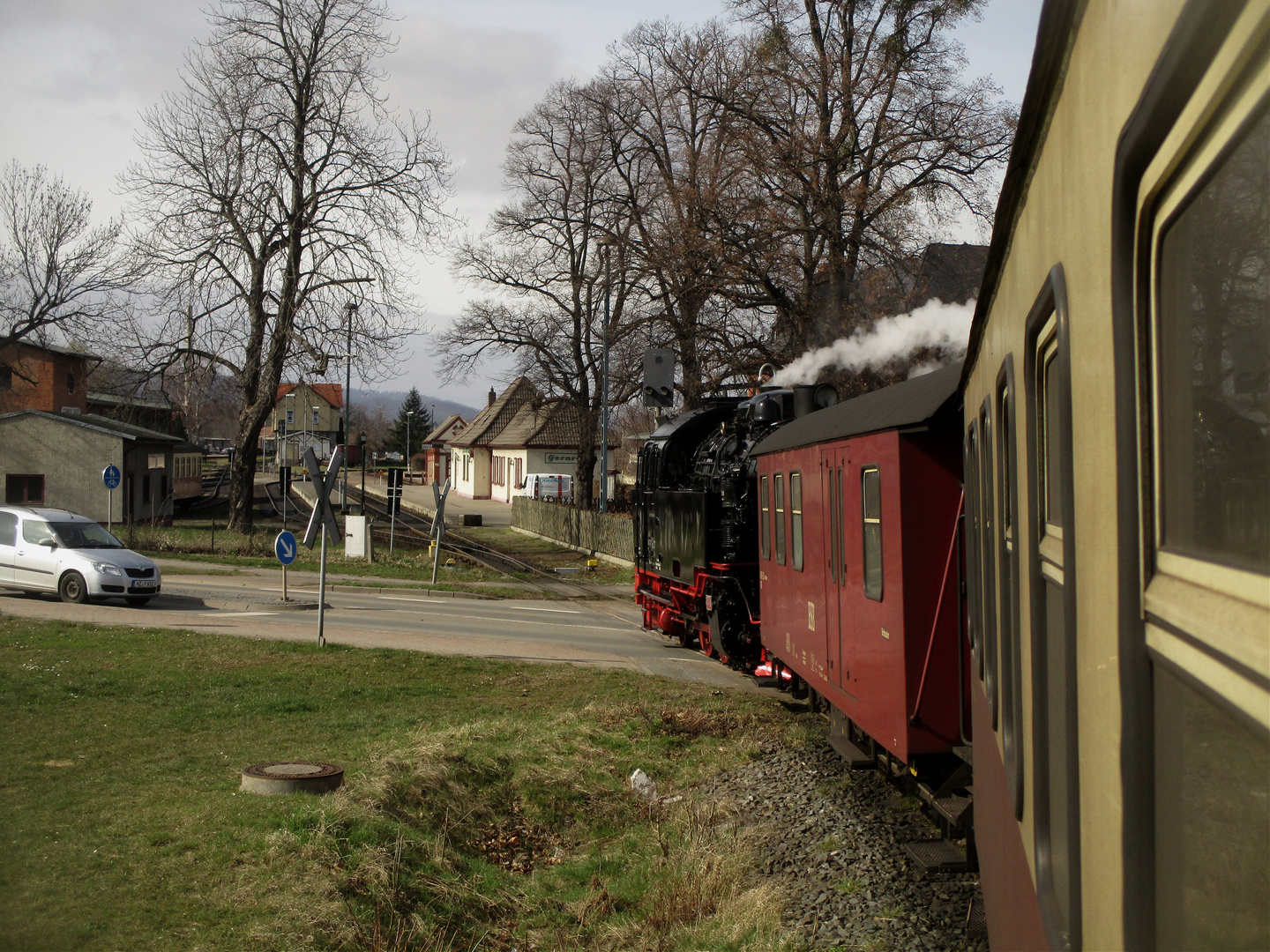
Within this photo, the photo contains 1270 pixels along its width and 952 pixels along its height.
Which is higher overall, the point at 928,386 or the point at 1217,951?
the point at 928,386

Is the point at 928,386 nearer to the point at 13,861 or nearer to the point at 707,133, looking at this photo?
the point at 13,861

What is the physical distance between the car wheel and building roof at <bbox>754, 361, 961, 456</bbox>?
1346 centimetres

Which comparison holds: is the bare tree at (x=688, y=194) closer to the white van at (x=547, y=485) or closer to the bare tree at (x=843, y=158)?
the bare tree at (x=843, y=158)

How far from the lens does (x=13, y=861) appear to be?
554 cm

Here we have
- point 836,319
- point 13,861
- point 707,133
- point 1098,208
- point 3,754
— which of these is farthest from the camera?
point 707,133

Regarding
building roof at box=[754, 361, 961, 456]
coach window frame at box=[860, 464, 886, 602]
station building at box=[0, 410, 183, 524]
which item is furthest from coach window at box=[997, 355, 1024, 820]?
station building at box=[0, 410, 183, 524]

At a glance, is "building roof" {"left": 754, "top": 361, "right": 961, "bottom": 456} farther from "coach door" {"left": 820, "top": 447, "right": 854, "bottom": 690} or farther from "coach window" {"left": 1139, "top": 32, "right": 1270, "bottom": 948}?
"coach window" {"left": 1139, "top": 32, "right": 1270, "bottom": 948}

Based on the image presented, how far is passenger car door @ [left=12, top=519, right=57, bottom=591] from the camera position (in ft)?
58.7

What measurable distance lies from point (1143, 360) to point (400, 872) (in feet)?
19.8

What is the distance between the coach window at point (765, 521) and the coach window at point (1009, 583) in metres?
7.53

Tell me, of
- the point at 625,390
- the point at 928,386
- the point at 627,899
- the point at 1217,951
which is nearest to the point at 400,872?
the point at 627,899

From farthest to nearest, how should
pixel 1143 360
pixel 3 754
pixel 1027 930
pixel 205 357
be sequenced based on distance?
pixel 205 357, pixel 3 754, pixel 1027 930, pixel 1143 360

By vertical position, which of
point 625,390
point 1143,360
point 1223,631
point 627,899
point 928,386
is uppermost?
point 625,390

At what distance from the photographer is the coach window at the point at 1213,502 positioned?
0.91 meters
